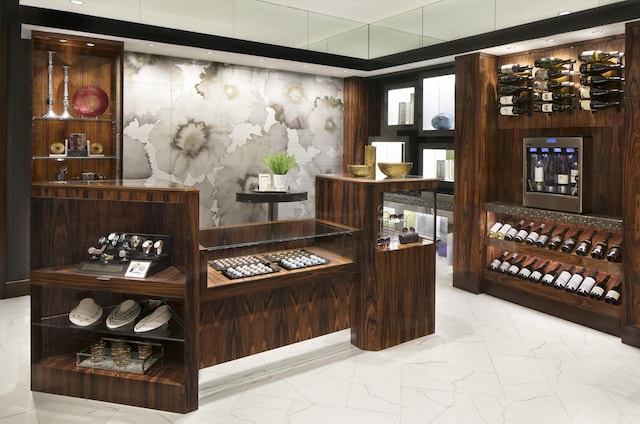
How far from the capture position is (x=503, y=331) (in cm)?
413

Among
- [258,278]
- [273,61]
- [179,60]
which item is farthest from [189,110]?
[258,278]

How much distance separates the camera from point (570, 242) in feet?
14.6

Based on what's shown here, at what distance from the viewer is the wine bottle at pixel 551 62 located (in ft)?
14.5

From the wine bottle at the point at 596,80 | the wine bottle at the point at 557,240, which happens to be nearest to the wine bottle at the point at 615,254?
the wine bottle at the point at 557,240

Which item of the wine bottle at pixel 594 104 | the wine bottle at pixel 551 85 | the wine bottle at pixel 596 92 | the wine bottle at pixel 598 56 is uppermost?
the wine bottle at pixel 598 56

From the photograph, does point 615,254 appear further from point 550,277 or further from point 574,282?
point 550,277

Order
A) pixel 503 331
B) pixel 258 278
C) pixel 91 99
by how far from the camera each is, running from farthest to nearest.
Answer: pixel 91 99, pixel 503 331, pixel 258 278

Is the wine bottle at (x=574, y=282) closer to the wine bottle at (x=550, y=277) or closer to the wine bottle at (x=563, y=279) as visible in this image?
the wine bottle at (x=563, y=279)

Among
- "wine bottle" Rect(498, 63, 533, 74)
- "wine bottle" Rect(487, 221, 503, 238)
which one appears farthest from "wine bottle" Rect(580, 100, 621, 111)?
"wine bottle" Rect(487, 221, 503, 238)

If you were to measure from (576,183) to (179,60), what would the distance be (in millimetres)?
4490

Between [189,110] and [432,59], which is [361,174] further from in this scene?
[189,110]

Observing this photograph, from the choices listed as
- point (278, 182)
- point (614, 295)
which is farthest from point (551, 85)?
point (278, 182)

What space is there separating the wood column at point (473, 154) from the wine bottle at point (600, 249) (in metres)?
1.18

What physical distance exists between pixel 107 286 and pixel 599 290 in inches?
154
